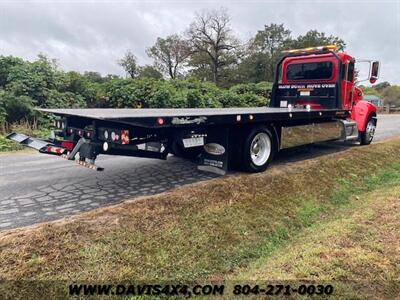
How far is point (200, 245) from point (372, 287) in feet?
5.81

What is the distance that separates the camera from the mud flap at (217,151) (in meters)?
5.68

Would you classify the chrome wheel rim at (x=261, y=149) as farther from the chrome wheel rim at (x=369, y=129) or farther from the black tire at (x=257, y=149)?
the chrome wheel rim at (x=369, y=129)

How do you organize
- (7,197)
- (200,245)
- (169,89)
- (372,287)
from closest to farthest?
(372,287) → (200,245) → (7,197) → (169,89)

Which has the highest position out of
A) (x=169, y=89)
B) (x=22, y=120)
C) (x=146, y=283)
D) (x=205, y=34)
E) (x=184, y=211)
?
(x=205, y=34)

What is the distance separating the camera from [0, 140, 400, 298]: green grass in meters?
3.21

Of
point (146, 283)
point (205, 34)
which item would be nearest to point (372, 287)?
point (146, 283)

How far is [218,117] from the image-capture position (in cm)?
517

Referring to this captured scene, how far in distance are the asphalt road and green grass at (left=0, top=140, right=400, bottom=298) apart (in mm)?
476

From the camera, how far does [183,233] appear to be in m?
3.96

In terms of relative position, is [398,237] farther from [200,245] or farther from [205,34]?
[205,34]

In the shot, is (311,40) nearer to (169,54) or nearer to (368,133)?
(169,54)

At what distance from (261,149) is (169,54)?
4552 centimetres

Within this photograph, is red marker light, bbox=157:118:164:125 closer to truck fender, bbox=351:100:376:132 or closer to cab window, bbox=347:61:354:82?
cab window, bbox=347:61:354:82

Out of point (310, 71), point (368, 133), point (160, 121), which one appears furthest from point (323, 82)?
point (160, 121)
